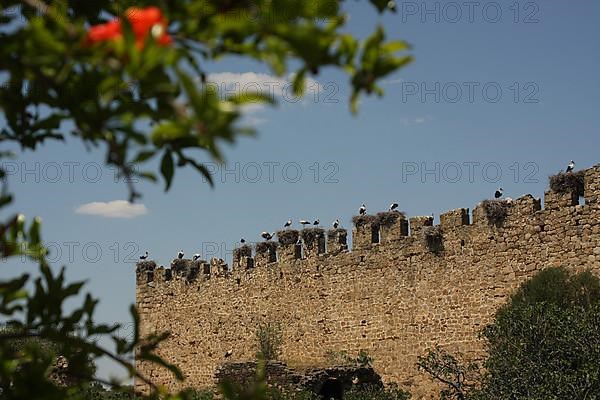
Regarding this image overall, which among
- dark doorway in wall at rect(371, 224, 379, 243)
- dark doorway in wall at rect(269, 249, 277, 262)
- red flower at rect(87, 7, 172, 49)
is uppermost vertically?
dark doorway in wall at rect(371, 224, 379, 243)

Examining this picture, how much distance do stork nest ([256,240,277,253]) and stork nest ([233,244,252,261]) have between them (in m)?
0.46

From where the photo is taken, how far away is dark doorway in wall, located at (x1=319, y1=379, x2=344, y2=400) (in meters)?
18.8

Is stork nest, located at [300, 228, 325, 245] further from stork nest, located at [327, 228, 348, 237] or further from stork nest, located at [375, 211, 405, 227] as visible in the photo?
stork nest, located at [375, 211, 405, 227]

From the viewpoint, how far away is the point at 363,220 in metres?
20.9

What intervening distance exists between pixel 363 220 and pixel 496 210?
373 centimetres

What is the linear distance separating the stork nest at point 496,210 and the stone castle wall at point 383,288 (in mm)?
94

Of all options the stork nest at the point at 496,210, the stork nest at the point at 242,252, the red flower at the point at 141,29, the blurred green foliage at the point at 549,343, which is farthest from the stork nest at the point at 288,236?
the red flower at the point at 141,29

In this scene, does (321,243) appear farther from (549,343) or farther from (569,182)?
(549,343)

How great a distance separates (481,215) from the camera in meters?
18.4

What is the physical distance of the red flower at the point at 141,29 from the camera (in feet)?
7.30

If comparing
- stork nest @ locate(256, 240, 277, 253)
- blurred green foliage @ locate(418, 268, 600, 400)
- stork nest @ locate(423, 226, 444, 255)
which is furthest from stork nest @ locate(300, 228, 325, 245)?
blurred green foliage @ locate(418, 268, 600, 400)

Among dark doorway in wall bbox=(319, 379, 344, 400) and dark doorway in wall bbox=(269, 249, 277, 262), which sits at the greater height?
dark doorway in wall bbox=(269, 249, 277, 262)

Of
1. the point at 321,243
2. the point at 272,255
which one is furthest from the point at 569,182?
the point at 272,255

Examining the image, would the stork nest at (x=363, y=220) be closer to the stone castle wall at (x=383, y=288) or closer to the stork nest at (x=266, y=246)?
the stone castle wall at (x=383, y=288)
